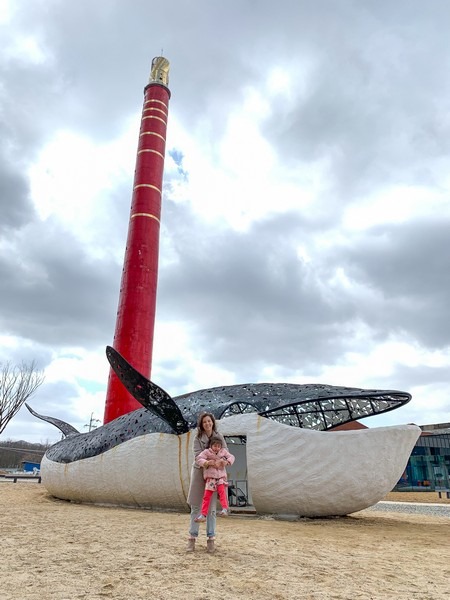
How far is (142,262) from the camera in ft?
83.7

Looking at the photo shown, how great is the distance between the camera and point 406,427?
8945 millimetres

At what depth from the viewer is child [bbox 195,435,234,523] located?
5137 mm

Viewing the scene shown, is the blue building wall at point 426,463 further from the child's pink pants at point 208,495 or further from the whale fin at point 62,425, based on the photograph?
the child's pink pants at point 208,495

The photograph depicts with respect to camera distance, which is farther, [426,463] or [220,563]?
[426,463]

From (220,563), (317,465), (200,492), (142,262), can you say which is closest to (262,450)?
(317,465)

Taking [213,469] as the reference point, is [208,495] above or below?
below

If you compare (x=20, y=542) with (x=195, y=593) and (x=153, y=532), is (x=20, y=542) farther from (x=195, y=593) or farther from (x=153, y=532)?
(x=195, y=593)

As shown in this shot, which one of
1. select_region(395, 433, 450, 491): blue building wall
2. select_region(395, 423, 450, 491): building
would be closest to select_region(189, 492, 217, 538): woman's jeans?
select_region(395, 423, 450, 491): building

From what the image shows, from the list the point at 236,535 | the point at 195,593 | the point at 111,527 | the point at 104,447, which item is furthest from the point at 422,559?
the point at 104,447

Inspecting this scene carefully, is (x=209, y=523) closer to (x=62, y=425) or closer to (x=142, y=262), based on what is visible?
(x=62, y=425)

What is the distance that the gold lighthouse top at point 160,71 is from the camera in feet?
101

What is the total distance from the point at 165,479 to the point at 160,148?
74.9ft

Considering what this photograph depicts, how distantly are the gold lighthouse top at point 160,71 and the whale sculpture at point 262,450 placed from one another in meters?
25.9

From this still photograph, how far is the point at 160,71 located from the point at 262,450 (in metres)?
29.5
